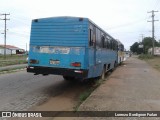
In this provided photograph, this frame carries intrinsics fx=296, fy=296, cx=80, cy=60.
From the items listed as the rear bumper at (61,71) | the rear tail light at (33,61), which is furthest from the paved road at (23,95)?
the rear tail light at (33,61)

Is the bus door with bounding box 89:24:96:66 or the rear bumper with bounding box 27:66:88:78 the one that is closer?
the rear bumper with bounding box 27:66:88:78

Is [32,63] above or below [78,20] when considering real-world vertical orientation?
below

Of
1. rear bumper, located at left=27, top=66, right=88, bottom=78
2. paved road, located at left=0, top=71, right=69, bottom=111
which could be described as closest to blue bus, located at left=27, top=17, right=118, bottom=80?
rear bumper, located at left=27, top=66, right=88, bottom=78

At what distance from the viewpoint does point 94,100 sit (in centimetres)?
956

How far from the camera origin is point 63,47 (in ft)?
39.0

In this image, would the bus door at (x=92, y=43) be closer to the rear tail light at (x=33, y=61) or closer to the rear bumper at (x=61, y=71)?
the rear bumper at (x=61, y=71)

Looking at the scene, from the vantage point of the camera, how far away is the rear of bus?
11586mm

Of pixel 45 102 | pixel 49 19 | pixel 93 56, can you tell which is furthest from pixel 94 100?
pixel 49 19

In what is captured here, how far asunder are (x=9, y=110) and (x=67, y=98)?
3148 mm

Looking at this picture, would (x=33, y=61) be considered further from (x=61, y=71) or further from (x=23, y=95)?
(x=23, y=95)

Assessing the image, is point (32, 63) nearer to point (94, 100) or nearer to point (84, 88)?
point (84, 88)

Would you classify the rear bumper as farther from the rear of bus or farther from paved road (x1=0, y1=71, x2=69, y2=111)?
paved road (x1=0, y1=71, x2=69, y2=111)

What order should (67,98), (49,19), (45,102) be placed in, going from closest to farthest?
1. (45,102)
2. (67,98)
3. (49,19)

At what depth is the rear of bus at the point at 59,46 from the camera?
11586mm
